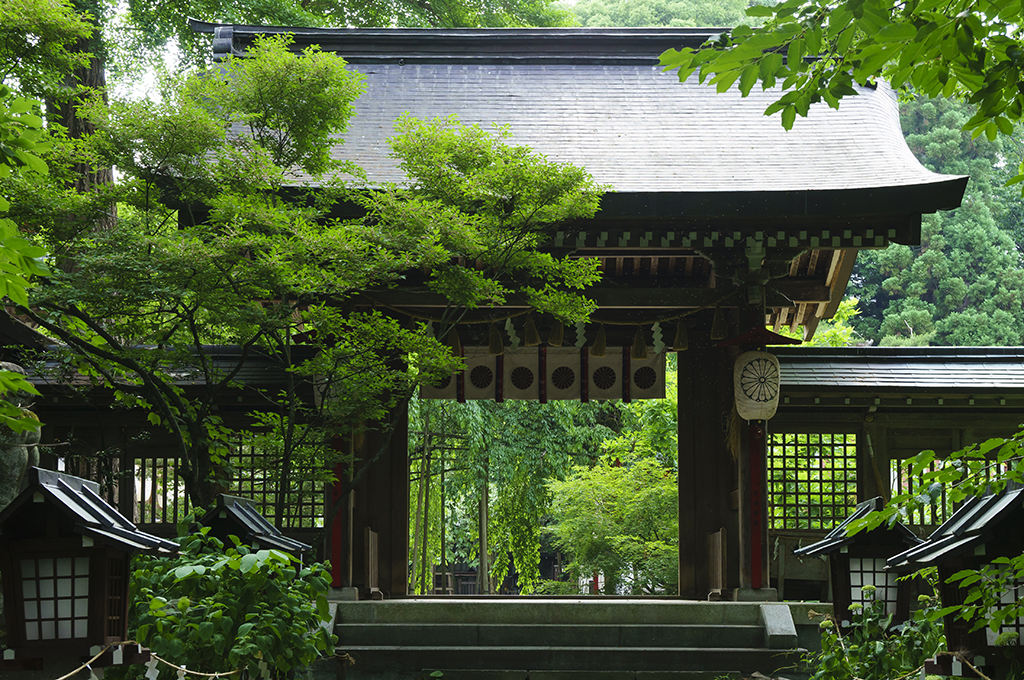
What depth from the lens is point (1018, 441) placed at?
108 inches

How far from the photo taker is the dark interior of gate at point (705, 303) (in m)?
7.65

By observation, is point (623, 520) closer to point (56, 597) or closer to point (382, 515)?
point (382, 515)

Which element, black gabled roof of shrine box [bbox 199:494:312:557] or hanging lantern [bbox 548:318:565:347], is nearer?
black gabled roof of shrine box [bbox 199:494:312:557]

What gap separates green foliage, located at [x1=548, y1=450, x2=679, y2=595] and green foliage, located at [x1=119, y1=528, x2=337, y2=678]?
30.7 feet

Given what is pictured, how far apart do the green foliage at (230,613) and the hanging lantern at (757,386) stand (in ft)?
16.9

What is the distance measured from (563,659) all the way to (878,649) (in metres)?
3.61

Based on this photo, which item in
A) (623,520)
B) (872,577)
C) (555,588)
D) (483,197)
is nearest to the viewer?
(872,577)

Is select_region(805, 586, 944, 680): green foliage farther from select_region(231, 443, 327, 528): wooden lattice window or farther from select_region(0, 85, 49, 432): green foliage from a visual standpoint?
select_region(231, 443, 327, 528): wooden lattice window

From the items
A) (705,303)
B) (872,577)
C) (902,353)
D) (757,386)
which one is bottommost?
(872,577)

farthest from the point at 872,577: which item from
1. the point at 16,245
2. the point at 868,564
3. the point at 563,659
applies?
the point at 16,245

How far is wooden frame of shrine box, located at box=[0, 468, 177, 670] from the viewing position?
3.68 m

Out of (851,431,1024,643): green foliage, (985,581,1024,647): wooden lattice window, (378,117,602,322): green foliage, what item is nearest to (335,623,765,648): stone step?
(378,117,602,322): green foliage

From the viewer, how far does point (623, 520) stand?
13.3 meters

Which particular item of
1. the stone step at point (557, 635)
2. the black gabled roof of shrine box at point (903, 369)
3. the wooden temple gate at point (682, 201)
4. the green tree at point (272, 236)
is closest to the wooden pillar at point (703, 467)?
the wooden temple gate at point (682, 201)
